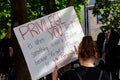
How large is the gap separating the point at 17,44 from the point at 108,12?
6607 mm

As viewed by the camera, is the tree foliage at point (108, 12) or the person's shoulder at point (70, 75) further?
the tree foliage at point (108, 12)

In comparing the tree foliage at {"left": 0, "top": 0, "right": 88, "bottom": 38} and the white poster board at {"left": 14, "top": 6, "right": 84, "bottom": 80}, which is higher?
the white poster board at {"left": 14, "top": 6, "right": 84, "bottom": 80}

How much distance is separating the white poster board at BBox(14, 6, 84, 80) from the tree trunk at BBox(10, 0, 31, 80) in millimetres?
1617

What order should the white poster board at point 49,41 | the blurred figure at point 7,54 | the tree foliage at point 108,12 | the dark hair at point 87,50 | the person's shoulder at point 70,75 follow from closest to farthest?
A: the person's shoulder at point 70,75 → the dark hair at point 87,50 → the white poster board at point 49,41 → the blurred figure at point 7,54 → the tree foliage at point 108,12

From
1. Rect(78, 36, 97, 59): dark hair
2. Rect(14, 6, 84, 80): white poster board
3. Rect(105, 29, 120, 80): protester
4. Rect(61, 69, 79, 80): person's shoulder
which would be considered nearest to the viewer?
Rect(61, 69, 79, 80): person's shoulder

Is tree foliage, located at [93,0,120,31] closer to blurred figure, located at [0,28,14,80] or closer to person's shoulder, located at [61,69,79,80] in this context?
blurred figure, located at [0,28,14,80]

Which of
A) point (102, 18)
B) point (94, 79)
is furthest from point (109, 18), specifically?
point (94, 79)

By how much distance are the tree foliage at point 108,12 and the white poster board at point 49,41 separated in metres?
7.09

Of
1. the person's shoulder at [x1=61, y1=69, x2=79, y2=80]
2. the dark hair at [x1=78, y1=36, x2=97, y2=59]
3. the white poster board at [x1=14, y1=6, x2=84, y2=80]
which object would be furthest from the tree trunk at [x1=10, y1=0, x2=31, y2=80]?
the person's shoulder at [x1=61, y1=69, x2=79, y2=80]

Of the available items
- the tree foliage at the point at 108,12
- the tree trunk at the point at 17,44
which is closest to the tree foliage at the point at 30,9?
the tree foliage at the point at 108,12

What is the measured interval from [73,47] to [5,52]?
1888 mm

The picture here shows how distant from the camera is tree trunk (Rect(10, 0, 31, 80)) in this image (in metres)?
7.70

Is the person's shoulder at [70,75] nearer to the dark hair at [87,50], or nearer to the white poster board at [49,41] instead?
the dark hair at [87,50]

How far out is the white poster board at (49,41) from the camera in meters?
5.32
